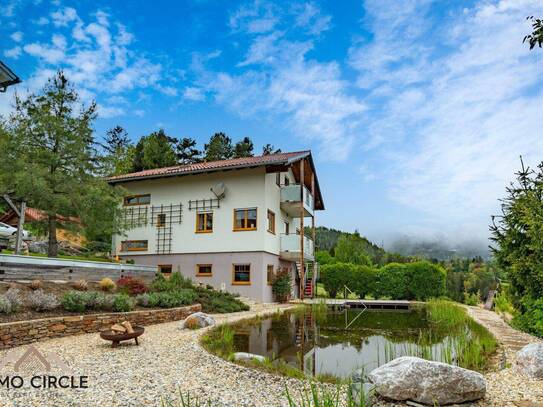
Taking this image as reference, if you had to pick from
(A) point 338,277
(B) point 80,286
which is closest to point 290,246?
(A) point 338,277

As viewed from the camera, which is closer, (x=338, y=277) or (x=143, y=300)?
(x=143, y=300)

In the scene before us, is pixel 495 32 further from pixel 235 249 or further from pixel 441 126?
pixel 235 249

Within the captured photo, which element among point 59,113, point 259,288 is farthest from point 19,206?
point 259,288

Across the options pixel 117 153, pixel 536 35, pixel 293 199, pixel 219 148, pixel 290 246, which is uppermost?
pixel 219 148

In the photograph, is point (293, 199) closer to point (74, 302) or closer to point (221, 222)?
point (221, 222)

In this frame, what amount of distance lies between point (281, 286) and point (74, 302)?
11.9m

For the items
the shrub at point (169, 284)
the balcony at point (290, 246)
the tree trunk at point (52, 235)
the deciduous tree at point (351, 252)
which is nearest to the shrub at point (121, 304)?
the shrub at point (169, 284)

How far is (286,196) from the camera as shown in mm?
21406

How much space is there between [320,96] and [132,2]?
774cm

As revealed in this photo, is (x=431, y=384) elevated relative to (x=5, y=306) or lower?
lower

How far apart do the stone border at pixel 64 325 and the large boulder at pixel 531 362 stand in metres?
8.25

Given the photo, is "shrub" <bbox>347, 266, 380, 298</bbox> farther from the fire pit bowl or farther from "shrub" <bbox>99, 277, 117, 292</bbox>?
the fire pit bowl

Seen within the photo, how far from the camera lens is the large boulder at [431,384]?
4254mm

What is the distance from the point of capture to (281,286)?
19.8m
